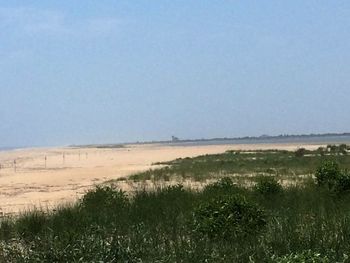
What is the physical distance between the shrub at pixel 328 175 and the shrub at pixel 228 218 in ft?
17.3

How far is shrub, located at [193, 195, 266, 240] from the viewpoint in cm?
890

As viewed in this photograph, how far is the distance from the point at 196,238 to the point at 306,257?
2645 millimetres

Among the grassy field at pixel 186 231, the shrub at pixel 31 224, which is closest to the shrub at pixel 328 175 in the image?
the grassy field at pixel 186 231

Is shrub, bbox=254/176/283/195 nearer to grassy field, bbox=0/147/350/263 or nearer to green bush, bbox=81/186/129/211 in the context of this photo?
grassy field, bbox=0/147/350/263

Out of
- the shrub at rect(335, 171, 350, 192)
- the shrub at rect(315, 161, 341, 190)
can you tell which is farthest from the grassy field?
the shrub at rect(315, 161, 341, 190)

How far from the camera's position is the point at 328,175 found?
15.1m

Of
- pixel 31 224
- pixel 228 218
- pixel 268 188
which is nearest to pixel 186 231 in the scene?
pixel 228 218

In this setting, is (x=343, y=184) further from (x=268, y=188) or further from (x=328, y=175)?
(x=268, y=188)

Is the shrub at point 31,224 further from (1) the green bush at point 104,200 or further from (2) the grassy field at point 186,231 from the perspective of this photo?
(1) the green bush at point 104,200

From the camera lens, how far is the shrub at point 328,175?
14387 millimetres

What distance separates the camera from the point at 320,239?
306 inches

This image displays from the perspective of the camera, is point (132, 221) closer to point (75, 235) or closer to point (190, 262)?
point (75, 235)

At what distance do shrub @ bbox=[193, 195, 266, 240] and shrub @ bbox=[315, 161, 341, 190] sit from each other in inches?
207

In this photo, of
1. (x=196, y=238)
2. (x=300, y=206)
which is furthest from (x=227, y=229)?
(x=300, y=206)
